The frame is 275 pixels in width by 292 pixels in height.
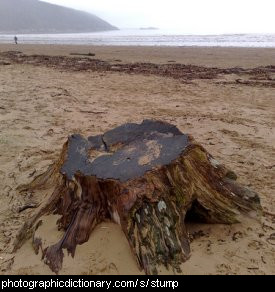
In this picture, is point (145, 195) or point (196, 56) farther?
point (196, 56)

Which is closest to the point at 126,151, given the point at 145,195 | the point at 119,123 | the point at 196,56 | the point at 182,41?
the point at 145,195

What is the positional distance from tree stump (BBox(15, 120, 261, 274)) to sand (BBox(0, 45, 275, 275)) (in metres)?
0.10

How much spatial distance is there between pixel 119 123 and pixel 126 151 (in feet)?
9.69

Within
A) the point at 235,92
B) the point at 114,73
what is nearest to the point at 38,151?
the point at 235,92

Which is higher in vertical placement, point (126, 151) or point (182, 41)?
point (126, 151)

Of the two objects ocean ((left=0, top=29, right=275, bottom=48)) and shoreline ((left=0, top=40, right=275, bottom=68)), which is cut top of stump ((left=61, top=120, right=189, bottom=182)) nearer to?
shoreline ((left=0, top=40, right=275, bottom=68))

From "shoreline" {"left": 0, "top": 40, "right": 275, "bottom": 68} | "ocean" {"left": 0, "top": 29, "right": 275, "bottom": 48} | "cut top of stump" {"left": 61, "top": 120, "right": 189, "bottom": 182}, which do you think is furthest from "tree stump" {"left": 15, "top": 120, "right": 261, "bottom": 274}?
"ocean" {"left": 0, "top": 29, "right": 275, "bottom": 48}

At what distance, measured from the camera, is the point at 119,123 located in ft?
19.8

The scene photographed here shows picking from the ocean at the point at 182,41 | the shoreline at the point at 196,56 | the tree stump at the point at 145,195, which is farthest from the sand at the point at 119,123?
the ocean at the point at 182,41

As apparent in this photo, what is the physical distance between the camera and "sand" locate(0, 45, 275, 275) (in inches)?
105

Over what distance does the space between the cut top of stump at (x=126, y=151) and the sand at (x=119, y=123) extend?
47 centimetres

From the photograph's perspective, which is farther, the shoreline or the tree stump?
the shoreline

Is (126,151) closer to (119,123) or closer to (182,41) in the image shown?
(119,123)

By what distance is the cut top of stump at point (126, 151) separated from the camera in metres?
2.78
